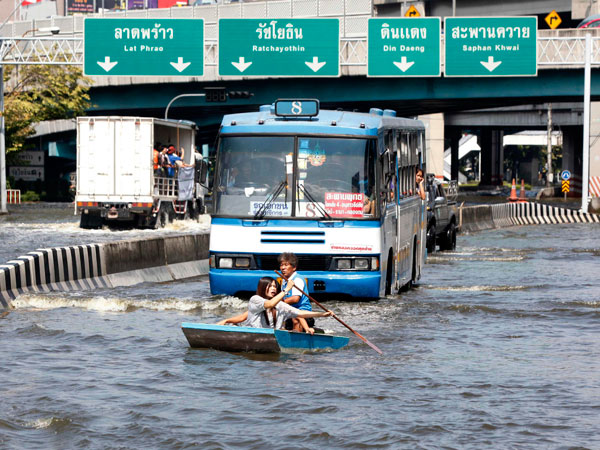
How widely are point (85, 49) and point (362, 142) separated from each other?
31.8 metres

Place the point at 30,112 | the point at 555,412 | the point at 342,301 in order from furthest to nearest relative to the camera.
Result: the point at 30,112
the point at 342,301
the point at 555,412

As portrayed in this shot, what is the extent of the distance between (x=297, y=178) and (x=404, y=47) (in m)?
32.0

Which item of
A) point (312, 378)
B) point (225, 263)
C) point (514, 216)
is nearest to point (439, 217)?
point (225, 263)

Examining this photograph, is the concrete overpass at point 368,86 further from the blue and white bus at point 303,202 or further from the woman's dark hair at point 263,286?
the woman's dark hair at point 263,286

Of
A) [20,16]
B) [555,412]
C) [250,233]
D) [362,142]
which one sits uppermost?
[20,16]

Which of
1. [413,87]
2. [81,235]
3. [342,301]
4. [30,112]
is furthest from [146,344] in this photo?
[30,112]

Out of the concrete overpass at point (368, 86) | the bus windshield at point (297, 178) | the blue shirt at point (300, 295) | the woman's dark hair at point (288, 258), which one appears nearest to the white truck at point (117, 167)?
the concrete overpass at point (368, 86)

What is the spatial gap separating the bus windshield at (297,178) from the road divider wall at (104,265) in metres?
3.06

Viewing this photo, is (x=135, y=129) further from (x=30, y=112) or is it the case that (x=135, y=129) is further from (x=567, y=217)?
(x=30, y=112)

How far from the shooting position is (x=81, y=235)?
108 feet

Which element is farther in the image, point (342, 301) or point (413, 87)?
point (413, 87)

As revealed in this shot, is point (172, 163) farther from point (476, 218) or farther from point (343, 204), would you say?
point (343, 204)

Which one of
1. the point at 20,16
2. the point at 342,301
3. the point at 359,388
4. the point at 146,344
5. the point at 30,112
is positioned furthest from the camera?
the point at 20,16

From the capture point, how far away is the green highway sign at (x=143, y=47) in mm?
45719
